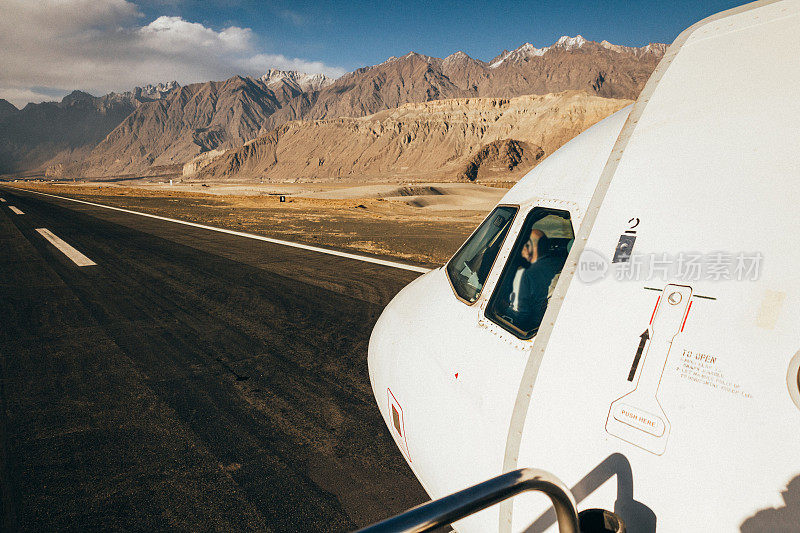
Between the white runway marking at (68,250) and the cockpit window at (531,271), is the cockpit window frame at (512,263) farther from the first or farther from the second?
the white runway marking at (68,250)

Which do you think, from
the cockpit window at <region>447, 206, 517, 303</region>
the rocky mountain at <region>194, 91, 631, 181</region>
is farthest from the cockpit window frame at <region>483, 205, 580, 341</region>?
the rocky mountain at <region>194, 91, 631, 181</region>

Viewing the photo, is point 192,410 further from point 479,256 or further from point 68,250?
point 68,250

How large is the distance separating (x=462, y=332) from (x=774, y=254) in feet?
4.70

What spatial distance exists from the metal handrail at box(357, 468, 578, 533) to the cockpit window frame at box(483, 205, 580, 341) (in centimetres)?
90

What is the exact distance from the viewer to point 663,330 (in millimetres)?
1521

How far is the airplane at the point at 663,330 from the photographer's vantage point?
126 cm

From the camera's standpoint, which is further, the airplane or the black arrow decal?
the black arrow decal

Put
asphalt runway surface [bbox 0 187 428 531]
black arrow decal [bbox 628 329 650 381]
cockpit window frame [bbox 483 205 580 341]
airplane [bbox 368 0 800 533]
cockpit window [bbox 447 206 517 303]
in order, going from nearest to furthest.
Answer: airplane [bbox 368 0 800 533]
black arrow decal [bbox 628 329 650 381]
cockpit window frame [bbox 483 205 580 341]
cockpit window [bbox 447 206 517 303]
asphalt runway surface [bbox 0 187 428 531]

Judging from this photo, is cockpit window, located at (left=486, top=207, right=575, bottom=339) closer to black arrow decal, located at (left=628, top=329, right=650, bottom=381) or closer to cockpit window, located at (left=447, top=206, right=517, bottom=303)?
cockpit window, located at (left=447, top=206, right=517, bottom=303)

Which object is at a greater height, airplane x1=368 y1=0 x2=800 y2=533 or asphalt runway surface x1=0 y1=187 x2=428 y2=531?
airplane x1=368 y1=0 x2=800 y2=533

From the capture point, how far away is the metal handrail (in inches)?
38.3

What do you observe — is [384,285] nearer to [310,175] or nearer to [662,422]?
[662,422]

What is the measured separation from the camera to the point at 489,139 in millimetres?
128250

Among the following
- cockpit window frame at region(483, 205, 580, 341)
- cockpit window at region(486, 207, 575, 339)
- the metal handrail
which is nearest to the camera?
the metal handrail
